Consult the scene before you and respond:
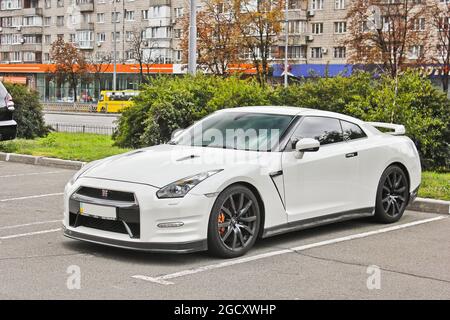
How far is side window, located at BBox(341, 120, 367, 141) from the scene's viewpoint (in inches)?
344

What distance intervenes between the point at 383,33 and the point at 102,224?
161 ft

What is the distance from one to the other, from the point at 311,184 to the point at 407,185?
194 cm

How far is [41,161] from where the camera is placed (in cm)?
1565

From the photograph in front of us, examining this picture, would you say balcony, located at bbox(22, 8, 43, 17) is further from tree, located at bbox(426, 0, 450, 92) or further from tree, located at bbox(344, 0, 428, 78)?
tree, located at bbox(426, 0, 450, 92)

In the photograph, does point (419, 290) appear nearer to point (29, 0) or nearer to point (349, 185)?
point (349, 185)

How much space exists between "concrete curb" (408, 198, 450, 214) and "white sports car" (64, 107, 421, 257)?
1.00 metres

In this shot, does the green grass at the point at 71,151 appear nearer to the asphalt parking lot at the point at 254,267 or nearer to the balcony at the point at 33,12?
the asphalt parking lot at the point at 254,267

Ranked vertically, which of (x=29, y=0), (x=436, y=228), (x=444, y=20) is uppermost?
(x=29, y=0)

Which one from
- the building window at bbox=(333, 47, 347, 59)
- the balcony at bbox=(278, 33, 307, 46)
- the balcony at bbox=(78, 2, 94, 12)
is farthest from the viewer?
the balcony at bbox=(78, 2, 94, 12)

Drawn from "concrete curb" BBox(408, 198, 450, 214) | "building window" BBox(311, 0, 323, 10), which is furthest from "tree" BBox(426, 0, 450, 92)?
"concrete curb" BBox(408, 198, 450, 214)

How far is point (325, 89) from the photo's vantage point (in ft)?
49.6

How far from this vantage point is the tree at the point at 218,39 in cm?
5516

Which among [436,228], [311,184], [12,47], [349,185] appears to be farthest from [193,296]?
[12,47]
